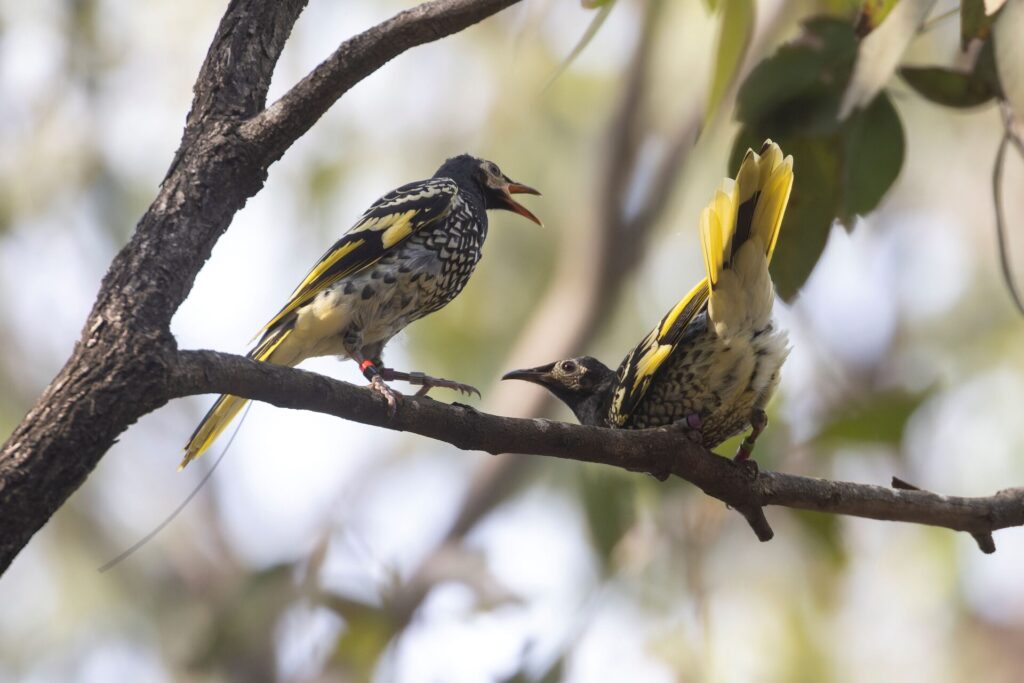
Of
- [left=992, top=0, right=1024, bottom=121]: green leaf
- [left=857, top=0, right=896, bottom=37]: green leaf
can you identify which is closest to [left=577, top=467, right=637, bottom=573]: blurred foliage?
[left=857, top=0, right=896, bottom=37]: green leaf

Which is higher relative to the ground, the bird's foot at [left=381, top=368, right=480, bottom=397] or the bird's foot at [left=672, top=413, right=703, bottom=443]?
the bird's foot at [left=381, top=368, right=480, bottom=397]

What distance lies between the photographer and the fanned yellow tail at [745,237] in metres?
3.06

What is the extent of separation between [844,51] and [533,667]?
298 centimetres

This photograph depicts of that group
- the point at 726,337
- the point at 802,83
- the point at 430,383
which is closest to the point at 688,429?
the point at 726,337

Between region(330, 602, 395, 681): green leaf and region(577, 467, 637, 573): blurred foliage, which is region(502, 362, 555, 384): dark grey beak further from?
region(330, 602, 395, 681): green leaf

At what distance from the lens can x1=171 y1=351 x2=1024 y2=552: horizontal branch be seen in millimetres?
2205

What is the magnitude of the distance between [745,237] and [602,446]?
89cm

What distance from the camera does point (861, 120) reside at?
12.1 feet

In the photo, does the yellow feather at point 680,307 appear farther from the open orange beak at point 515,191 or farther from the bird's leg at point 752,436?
the open orange beak at point 515,191

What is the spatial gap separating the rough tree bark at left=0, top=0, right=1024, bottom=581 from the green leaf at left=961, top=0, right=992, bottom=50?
54.8 inches

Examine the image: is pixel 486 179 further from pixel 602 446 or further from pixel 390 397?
pixel 390 397

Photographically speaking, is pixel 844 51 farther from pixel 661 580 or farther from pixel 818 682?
pixel 818 682

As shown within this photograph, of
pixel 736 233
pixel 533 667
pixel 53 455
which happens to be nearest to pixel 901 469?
pixel 533 667

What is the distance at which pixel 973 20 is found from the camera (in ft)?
10.8
